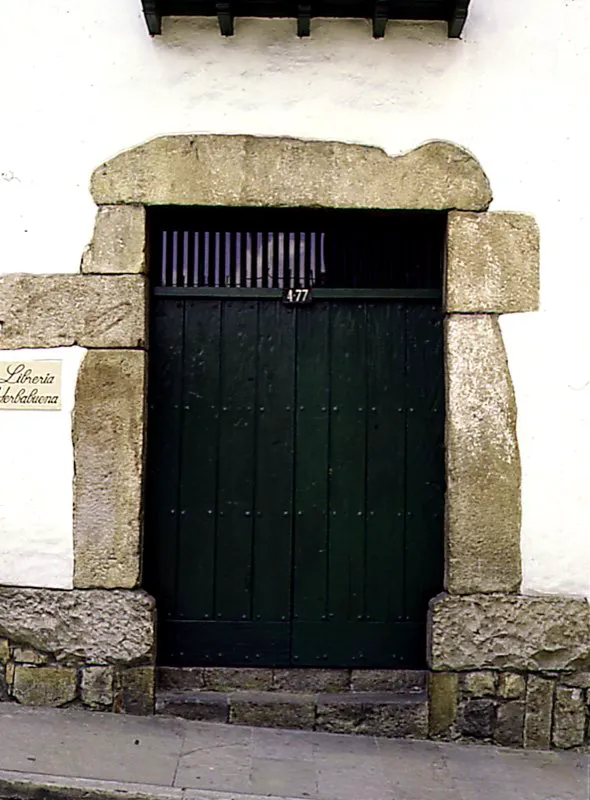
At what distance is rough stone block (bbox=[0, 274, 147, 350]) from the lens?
439 centimetres

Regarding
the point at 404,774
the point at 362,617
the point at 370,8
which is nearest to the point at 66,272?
the point at 370,8

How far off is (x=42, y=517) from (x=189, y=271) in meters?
1.35

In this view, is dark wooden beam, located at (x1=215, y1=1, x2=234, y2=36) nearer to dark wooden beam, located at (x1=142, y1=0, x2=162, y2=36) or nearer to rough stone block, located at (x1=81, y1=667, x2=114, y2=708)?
dark wooden beam, located at (x1=142, y1=0, x2=162, y2=36)

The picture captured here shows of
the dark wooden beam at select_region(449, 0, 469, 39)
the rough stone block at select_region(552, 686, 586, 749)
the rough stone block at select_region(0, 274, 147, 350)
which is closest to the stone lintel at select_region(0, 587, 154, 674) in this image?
the rough stone block at select_region(0, 274, 147, 350)

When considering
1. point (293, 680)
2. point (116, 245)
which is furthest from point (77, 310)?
point (293, 680)

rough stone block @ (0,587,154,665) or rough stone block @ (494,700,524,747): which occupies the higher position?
rough stone block @ (0,587,154,665)

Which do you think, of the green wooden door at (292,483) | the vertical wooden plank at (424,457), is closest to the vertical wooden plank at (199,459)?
the green wooden door at (292,483)

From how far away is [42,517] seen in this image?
14.3ft

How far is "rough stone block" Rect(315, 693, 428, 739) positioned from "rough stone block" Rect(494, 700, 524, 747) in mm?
322

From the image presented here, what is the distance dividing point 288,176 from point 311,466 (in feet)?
4.43

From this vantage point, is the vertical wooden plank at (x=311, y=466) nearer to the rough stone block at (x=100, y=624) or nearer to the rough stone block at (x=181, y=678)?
the rough stone block at (x=181, y=678)

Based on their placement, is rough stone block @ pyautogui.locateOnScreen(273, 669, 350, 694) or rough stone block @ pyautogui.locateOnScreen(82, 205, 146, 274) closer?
rough stone block @ pyautogui.locateOnScreen(82, 205, 146, 274)

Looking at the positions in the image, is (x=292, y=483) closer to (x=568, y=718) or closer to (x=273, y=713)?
(x=273, y=713)

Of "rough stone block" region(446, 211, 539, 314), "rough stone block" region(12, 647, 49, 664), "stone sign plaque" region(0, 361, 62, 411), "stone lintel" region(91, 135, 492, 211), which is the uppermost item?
"stone lintel" region(91, 135, 492, 211)
